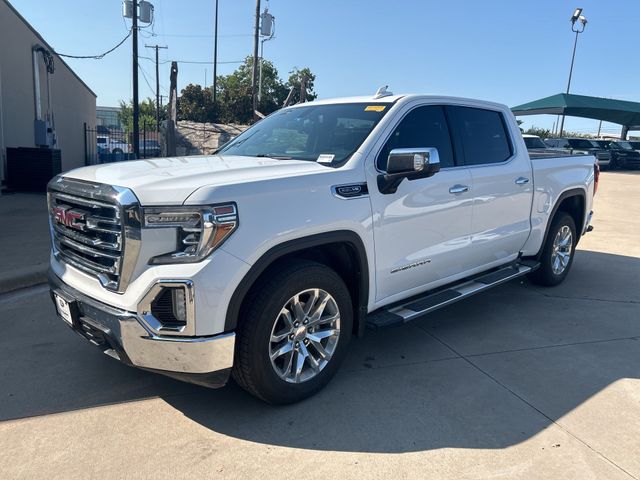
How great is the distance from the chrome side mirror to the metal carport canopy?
3088 cm

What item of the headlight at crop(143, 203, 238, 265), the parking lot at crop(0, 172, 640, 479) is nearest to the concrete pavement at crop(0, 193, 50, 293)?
the parking lot at crop(0, 172, 640, 479)

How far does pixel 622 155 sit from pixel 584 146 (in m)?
3.60

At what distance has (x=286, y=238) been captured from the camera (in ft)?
9.59

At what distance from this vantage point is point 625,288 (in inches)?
239

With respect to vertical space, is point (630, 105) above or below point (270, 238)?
above

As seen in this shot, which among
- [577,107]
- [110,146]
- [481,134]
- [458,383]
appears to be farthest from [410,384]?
[110,146]

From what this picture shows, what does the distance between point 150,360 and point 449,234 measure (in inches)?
97.0

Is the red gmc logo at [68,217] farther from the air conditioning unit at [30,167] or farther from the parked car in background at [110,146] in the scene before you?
the parked car in background at [110,146]

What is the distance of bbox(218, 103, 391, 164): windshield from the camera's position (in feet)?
12.1

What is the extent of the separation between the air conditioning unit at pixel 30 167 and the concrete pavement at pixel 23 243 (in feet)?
4.05

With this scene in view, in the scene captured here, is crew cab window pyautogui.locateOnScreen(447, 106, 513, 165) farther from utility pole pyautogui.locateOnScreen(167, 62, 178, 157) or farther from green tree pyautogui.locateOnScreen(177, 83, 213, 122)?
green tree pyautogui.locateOnScreen(177, 83, 213, 122)

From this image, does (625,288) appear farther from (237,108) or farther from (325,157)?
(237,108)

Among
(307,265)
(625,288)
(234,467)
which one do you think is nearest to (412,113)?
(307,265)

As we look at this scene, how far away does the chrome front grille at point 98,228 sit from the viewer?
8.82 feet
